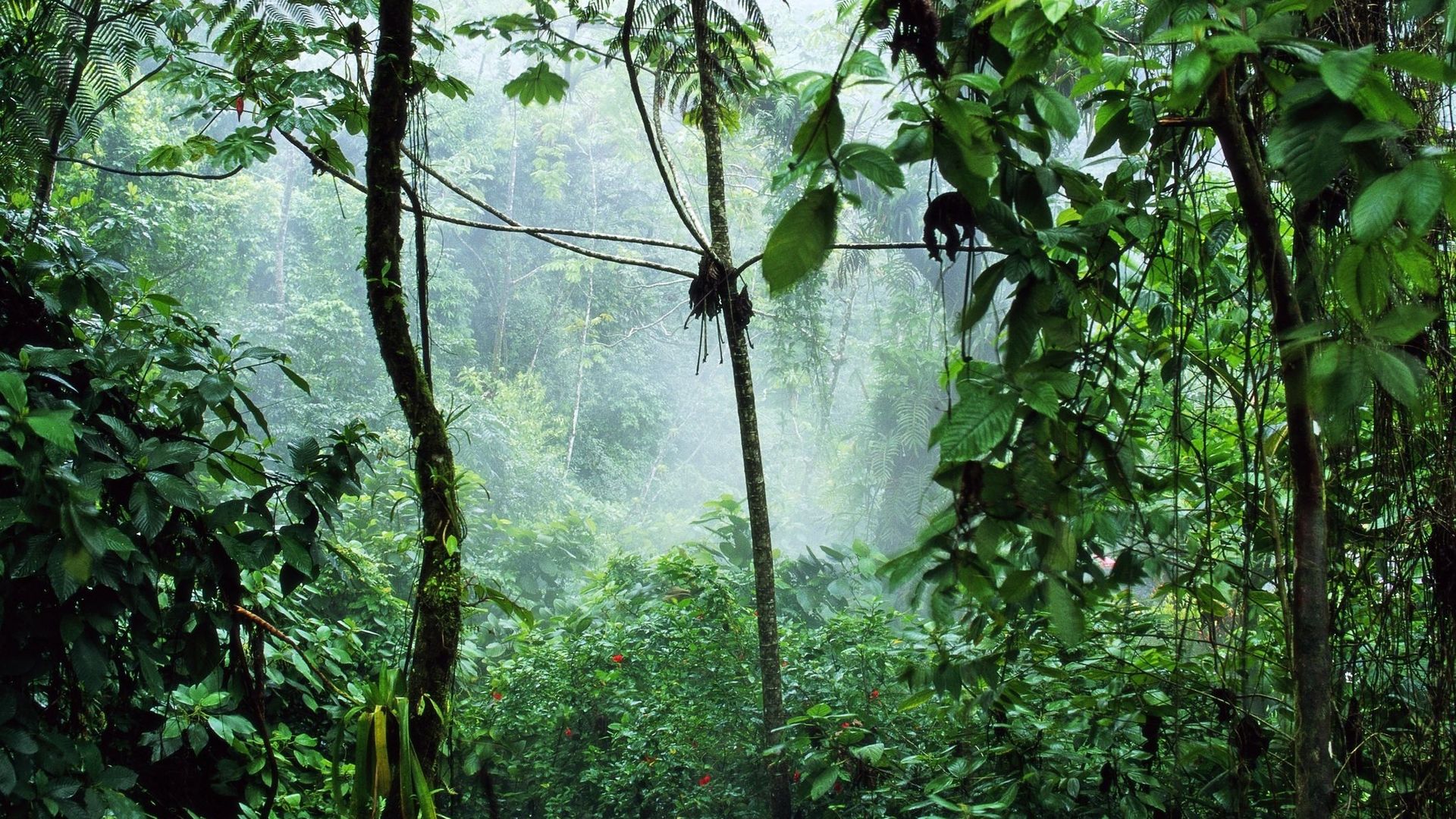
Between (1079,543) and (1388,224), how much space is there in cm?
55

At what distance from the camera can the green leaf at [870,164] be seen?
0.61 m

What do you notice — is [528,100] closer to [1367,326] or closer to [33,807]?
[33,807]

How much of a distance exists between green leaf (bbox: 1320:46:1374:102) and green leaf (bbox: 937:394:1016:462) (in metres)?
0.27

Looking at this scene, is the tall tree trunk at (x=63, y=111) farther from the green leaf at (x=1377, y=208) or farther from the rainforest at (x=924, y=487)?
the green leaf at (x=1377, y=208)

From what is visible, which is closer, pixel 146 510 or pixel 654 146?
pixel 146 510

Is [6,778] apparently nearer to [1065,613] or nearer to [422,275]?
[422,275]

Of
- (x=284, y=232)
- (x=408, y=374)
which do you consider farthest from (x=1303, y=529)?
(x=284, y=232)

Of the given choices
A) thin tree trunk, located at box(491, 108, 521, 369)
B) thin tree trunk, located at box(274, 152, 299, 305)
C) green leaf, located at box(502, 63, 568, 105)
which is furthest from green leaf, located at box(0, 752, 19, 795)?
thin tree trunk, located at box(491, 108, 521, 369)

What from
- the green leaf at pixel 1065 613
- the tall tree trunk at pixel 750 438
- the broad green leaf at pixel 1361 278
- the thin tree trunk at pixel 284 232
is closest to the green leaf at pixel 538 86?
the tall tree trunk at pixel 750 438

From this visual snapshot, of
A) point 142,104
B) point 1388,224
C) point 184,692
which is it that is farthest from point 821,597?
point 142,104

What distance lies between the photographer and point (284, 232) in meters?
10.9

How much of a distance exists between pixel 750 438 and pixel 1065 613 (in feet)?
5.28

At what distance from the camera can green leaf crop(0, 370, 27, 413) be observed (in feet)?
3.28

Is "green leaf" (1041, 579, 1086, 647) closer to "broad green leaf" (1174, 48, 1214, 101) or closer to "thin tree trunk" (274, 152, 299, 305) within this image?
"broad green leaf" (1174, 48, 1214, 101)
